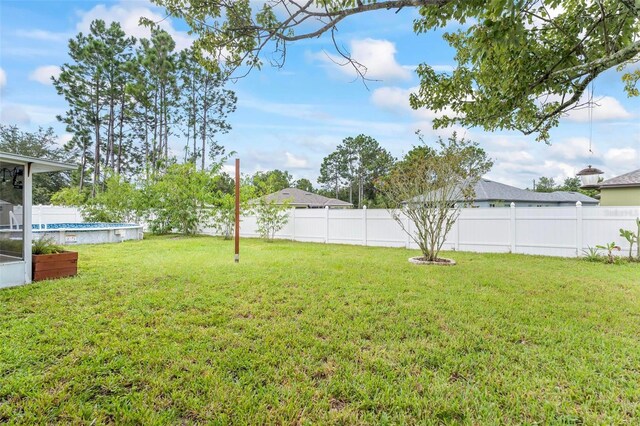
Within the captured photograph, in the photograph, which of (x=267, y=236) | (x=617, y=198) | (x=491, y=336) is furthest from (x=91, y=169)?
(x=617, y=198)

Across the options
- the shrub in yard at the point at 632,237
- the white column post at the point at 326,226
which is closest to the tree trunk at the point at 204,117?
the white column post at the point at 326,226

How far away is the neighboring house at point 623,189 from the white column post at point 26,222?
1624cm

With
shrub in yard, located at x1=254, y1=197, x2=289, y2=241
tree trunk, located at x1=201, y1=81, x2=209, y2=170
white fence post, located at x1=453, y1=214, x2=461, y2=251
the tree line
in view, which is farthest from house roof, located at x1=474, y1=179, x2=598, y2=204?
tree trunk, located at x1=201, y1=81, x2=209, y2=170

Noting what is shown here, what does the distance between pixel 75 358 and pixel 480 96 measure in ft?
16.4

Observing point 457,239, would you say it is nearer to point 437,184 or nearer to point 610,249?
point 437,184

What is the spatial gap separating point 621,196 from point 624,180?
578 millimetres

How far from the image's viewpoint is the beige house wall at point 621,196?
39.3 feet

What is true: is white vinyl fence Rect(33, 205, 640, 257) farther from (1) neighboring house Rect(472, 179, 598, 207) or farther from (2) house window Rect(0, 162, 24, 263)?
(1) neighboring house Rect(472, 179, 598, 207)

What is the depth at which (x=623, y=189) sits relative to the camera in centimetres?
1227

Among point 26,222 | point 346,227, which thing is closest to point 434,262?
point 346,227

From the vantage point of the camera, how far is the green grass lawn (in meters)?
2.20

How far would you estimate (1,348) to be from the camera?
290cm

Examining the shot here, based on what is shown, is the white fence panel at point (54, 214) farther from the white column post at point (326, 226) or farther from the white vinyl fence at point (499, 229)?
the white column post at point (326, 226)

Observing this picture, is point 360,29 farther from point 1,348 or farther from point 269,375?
point 1,348
